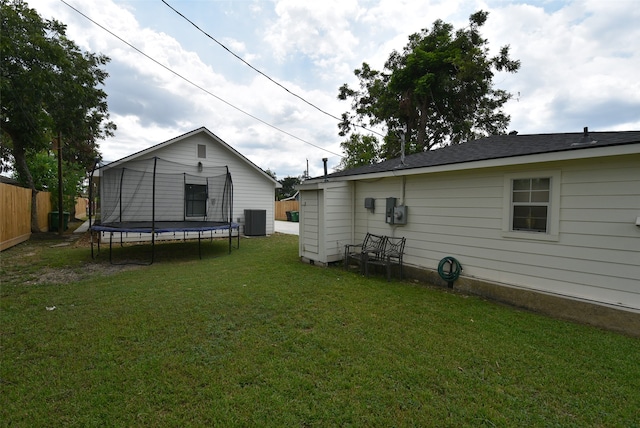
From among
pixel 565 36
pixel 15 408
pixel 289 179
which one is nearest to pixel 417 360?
pixel 15 408

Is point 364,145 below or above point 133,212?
above

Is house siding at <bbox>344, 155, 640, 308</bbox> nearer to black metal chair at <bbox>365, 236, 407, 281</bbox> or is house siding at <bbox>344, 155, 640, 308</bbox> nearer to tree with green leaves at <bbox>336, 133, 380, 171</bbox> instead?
black metal chair at <bbox>365, 236, 407, 281</bbox>

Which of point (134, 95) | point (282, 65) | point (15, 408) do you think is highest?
point (282, 65)

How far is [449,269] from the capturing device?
480 cm

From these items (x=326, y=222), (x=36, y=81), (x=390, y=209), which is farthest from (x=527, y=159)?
(x=36, y=81)

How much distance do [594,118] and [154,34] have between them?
12022 millimetres

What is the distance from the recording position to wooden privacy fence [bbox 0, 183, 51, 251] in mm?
7480

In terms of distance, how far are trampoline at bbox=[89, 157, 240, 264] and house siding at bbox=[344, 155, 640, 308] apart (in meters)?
5.20

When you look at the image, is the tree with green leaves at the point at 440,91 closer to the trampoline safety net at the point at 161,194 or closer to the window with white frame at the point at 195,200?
the trampoline safety net at the point at 161,194

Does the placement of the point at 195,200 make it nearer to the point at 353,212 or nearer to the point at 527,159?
the point at 353,212

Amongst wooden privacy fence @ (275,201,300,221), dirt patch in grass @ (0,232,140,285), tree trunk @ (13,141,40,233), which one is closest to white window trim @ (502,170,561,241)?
dirt patch in grass @ (0,232,140,285)

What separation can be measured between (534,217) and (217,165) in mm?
10358

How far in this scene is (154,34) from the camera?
7.27 meters

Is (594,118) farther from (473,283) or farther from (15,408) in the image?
(15,408)
